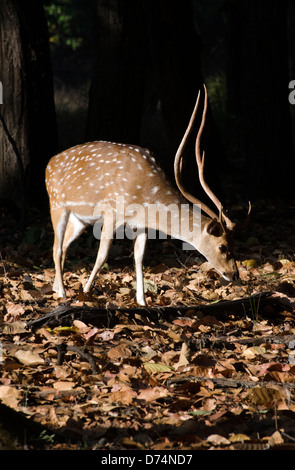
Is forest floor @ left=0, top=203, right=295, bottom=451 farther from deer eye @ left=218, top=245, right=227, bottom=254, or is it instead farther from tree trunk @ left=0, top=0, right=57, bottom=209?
tree trunk @ left=0, top=0, right=57, bottom=209

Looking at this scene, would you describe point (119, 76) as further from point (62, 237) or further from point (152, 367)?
point (152, 367)

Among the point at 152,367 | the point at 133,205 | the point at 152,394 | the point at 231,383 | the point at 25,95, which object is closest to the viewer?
the point at 152,394

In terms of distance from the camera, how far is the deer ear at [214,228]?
5.04 m

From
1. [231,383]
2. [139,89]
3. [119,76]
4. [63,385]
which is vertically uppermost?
[119,76]

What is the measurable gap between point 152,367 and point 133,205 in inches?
69.8

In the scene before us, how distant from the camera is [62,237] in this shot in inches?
229

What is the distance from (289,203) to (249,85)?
1.86m

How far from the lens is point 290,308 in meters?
5.11

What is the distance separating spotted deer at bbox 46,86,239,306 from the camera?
5.20 metres

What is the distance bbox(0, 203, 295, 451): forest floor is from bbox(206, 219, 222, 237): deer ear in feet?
1.65

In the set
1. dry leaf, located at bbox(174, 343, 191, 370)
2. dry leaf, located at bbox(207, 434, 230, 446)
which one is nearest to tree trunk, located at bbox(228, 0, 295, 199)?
dry leaf, located at bbox(174, 343, 191, 370)

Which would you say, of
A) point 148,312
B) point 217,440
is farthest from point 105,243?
point 217,440

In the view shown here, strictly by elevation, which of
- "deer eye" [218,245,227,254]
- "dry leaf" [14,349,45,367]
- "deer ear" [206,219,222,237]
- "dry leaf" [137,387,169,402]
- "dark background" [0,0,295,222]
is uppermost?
"dark background" [0,0,295,222]
